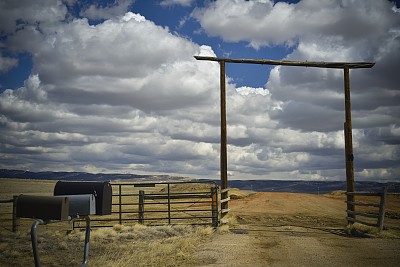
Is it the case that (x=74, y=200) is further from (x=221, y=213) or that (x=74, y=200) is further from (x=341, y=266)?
(x=221, y=213)

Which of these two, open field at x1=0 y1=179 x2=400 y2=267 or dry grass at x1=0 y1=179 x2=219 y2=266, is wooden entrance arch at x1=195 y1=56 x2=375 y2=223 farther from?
dry grass at x1=0 y1=179 x2=219 y2=266

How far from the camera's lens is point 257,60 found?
54.4ft

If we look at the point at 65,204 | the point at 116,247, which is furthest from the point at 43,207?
the point at 116,247

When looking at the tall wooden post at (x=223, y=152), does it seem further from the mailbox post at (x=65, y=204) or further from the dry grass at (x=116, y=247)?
the mailbox post at (x=65, y=204)

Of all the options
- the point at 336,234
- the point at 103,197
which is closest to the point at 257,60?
the point at 336,234

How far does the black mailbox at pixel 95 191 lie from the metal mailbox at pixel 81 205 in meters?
0.23

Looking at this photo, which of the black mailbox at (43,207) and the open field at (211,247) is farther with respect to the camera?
the open field at (211,247)

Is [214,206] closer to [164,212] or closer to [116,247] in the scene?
[116,247]

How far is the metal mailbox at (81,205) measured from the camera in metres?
4.67

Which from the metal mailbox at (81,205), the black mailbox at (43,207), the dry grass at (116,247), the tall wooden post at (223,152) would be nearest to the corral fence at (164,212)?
the tall wooden post at (223,152)

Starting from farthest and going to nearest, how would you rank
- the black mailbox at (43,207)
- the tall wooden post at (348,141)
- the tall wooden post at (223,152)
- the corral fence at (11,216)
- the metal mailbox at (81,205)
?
the tall wooden post at (223,152) < the tall wooden post at (348,141) < the corral fence at (11,216) < the metal mailbox at (81,205) < the black mailbox at (43,207)

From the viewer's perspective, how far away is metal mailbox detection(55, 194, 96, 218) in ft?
15.3

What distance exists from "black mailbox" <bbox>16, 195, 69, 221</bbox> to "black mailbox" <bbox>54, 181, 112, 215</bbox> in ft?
2.62

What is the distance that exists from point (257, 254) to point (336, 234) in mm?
5547
